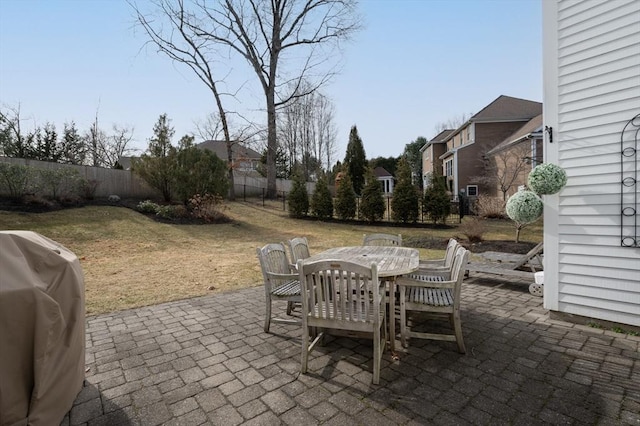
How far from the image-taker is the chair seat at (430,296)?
3096 millimetres

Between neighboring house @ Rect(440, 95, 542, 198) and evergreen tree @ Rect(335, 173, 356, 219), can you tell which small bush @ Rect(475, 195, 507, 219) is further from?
neighboring house @ Rect(440, 95, 542, 198)

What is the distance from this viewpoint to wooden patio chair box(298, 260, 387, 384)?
2.53 m

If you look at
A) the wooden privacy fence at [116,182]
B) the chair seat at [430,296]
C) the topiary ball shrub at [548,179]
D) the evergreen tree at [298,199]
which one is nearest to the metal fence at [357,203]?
the evergreen tree at [298,199]

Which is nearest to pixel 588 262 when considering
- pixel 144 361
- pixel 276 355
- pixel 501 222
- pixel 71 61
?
pixel 276 355

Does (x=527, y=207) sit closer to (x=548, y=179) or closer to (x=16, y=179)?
(x=548, y=179)

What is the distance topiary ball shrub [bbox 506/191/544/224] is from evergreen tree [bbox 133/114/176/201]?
14133 millimetres

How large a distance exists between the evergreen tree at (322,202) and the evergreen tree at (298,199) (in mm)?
431

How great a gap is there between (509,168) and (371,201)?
11019mm

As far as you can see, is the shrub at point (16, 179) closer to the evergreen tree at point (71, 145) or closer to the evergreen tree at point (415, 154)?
the evergreen tree at point (71, 145)

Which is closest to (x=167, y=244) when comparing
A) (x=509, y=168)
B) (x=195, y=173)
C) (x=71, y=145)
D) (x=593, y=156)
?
(x=195, y=173)

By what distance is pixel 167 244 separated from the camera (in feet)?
32.9

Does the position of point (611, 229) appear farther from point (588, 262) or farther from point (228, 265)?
point (228, 265)

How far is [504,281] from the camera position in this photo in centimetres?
583

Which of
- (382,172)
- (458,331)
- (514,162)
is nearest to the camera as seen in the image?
(458,331)
